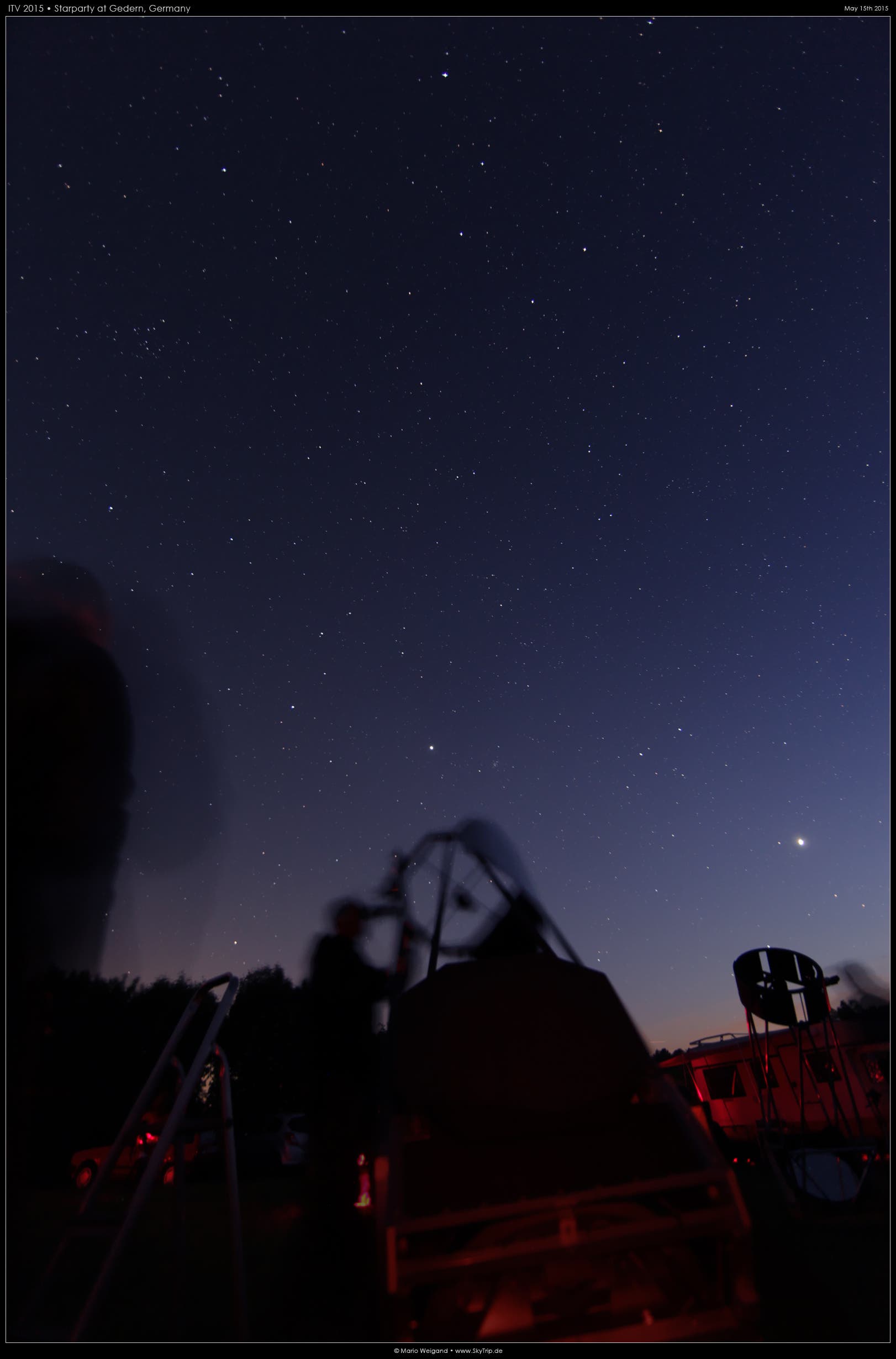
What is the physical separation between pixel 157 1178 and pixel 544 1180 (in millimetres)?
2450

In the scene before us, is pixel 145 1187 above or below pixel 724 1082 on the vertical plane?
above

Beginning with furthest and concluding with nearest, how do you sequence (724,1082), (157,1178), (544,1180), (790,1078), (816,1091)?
(724,1082) → (790,1078) → (816,1091) → (157,1178) → (544,1180)

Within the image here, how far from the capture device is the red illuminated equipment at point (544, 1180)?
107 inches

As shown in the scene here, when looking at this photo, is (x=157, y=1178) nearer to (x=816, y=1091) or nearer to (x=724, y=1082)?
(x=816, y=1091)


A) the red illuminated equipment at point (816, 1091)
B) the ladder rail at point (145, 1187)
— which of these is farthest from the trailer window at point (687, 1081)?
the ladder rail at point (145, 1187)

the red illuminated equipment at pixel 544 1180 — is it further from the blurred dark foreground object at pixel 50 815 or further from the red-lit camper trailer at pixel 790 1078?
the red-lit camper trailer at pixel 790 1078

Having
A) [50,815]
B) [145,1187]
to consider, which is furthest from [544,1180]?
[50,815]

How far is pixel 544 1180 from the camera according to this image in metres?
3.13

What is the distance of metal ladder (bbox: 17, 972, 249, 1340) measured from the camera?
3.10 m

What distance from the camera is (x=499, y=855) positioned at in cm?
568

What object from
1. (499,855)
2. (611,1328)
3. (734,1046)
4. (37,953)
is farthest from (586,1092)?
(734,1046)

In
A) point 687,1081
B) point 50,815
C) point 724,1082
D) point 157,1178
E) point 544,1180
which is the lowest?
point 687,1081

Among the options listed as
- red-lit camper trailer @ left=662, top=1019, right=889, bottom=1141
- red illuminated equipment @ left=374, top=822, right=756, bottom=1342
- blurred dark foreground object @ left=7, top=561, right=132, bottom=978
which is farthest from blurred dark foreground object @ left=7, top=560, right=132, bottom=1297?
red-lit camper trailer @ left=662, top=1019, right=889, bottom=1141

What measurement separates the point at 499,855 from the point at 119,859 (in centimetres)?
303
